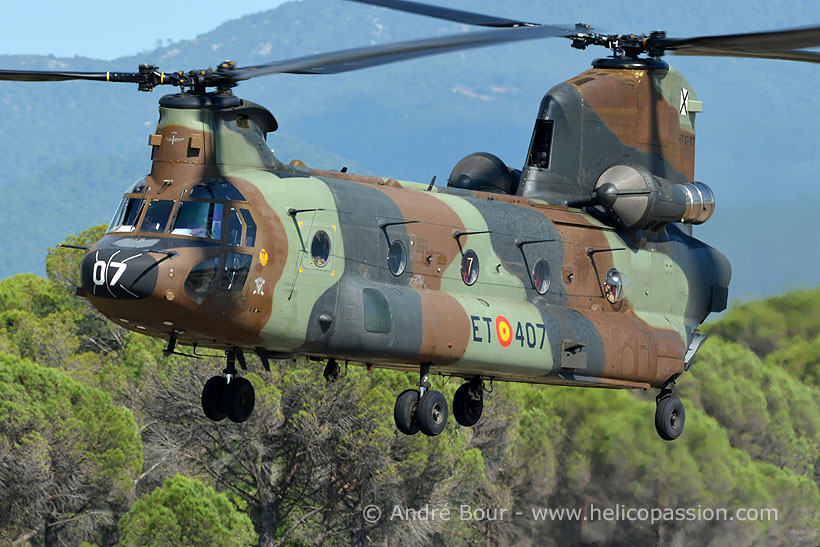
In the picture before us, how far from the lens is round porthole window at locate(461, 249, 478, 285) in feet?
73.6

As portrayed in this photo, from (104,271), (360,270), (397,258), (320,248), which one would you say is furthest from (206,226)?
(397,258)

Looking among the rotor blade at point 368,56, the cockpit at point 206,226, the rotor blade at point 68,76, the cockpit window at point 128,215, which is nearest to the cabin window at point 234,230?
the cockpit at point 206,226

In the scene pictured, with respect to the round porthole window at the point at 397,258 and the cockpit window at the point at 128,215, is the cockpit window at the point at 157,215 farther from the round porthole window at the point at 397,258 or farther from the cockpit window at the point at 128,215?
the round porthole window at the point at 397,258

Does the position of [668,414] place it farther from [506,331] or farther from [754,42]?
[754,42]

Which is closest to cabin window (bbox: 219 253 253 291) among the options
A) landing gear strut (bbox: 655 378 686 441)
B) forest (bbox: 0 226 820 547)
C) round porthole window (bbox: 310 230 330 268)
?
round porthole window (bbox: 310 230 330 268)

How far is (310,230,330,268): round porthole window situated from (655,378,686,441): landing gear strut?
7497 millimetres

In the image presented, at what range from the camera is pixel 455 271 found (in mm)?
22297

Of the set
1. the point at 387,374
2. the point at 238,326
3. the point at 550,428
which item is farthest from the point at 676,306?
the point at 550,428

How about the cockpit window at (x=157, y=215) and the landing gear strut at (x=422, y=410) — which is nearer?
the cockpit window at (x=157, y=215)

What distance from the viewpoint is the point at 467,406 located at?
80.4 ft

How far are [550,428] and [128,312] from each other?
1484 inches

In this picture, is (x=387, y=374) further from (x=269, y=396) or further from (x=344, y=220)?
(x=344, y=220)

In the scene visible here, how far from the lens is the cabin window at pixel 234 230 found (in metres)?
19.4

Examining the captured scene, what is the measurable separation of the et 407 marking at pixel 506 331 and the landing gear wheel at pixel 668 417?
3.41 metres
